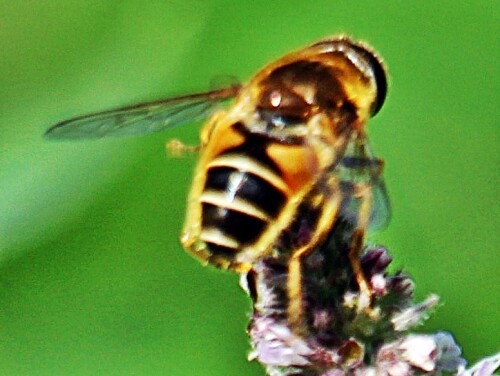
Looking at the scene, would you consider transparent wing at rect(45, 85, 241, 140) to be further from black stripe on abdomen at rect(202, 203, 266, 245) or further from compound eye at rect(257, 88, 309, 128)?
black stripe on abdomen at rect(202, 203, 266, 245)

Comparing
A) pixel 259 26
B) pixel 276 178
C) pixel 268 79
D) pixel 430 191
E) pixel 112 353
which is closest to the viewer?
pixel 276 178

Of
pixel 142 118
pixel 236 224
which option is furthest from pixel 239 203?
pixel 142 118

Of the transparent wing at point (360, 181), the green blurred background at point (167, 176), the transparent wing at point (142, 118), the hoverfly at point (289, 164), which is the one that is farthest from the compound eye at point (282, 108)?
the green blurred background at point (167, 176)

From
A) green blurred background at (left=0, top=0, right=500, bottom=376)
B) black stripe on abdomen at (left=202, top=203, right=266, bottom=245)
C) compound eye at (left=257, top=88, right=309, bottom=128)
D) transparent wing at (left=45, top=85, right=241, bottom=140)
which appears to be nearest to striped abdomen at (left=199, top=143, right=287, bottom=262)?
black stripe on abdomen at (left=202, top=203, right=266, bottom=245)

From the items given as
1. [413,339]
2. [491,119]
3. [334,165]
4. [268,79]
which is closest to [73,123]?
[268,79]

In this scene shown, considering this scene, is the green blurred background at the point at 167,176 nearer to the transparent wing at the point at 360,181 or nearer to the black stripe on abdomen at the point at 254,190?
the transparent wing at the point at 360,181

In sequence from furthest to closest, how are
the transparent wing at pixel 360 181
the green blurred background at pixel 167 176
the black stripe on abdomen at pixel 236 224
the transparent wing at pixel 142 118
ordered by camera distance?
the green blurred background at pixel 167 176
the transparent wing at pixel 142 118
the transparent wing at pixel 360 181
the black stripe on abdomen at pixel 236 224

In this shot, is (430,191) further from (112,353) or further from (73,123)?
(73,123)

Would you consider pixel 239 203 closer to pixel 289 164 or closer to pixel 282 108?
pixel 289 164
